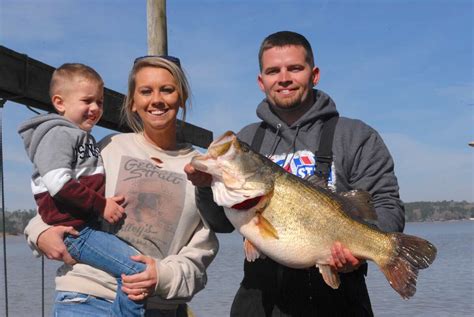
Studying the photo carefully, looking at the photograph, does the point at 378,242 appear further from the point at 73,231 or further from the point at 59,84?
the point at 59,84

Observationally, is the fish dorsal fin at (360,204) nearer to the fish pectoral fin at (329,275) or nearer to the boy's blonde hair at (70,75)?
the fish pectoral fin at (329,275)

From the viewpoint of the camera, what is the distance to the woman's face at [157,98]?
4.16 m

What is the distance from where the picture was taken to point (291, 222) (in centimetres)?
386

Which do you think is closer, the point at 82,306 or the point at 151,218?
the point at 82,306

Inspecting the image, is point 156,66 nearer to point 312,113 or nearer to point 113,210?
point 113,210

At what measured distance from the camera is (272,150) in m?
4.58

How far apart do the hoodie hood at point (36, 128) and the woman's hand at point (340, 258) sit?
179cm

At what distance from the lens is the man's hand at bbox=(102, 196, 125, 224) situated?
384 centimetres

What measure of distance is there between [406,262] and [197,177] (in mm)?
1403

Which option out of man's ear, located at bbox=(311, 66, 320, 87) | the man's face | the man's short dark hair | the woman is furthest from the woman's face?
man's ear, located at bbox=(311, 66, 320, 87)

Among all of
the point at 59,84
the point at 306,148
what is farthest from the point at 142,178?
the point at 306,148

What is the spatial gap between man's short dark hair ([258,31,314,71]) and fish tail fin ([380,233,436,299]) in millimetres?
1473

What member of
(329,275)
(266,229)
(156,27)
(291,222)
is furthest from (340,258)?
(156,27)

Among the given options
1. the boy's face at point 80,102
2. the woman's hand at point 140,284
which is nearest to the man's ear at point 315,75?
the boy's face at point 80,102
